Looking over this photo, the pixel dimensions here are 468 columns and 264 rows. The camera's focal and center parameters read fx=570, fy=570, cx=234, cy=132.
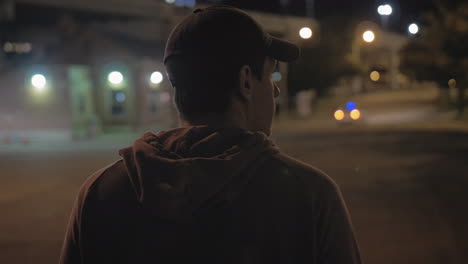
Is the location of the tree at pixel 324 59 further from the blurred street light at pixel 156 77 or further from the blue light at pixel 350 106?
the blurred street light at pixel 156 77

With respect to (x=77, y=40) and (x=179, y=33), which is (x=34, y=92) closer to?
(x=77, y=40)

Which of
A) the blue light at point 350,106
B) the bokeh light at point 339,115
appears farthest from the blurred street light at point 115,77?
the blue light at point 350,106

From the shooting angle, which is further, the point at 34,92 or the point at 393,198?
the point at 34,92

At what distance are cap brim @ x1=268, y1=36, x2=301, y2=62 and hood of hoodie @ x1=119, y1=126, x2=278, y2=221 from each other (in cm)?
24

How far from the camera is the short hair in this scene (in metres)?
1.52

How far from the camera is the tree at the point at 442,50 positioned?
Result: 31.9 meters

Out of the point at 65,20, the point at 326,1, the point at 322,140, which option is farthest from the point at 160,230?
the point at 326,1

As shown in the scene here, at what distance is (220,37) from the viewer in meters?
1.50

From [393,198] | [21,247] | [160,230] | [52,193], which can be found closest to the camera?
[160,230]

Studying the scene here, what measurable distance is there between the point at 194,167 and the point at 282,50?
1.41 ft

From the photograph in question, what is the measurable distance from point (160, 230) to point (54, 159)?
18.7 metres

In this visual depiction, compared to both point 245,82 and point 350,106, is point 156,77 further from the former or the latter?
point 245,82

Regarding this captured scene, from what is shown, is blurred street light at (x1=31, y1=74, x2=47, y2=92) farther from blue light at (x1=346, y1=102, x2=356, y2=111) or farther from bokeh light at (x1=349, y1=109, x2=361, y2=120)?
bokeh light at (x1=349, y1=109, x2=361, y2=120)

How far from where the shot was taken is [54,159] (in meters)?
19.2
